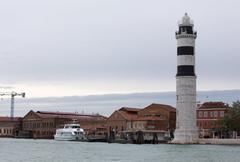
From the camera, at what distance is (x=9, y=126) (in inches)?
6890

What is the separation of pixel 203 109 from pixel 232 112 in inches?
792

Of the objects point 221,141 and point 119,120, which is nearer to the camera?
point 221,141

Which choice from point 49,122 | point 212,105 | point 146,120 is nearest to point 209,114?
point 212,105

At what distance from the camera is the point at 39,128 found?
160250mm

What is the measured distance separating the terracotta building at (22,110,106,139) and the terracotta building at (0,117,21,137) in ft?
11.0

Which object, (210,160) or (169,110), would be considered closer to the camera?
(210,160)

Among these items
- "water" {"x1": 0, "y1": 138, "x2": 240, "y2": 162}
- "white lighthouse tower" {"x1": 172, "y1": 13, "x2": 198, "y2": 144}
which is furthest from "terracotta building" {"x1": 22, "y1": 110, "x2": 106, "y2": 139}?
"water" {"x1": 0, "y1": 138, "x2": 240, "y2": 162}

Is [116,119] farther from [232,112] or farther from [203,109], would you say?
[232,112]

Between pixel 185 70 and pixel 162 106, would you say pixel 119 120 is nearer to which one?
pixel 162 106

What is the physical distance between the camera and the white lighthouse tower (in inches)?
3949

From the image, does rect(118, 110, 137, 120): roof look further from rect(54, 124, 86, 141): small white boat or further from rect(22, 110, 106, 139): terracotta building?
rect(54, 124, 86, 141): small white boat

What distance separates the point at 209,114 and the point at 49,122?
1899 inches

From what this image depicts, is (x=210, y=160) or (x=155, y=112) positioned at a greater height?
(x=155, y=112)

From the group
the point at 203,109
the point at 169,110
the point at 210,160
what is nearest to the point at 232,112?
the point at 203,109
